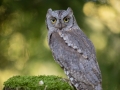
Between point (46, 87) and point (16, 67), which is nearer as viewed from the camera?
point (46, 87)

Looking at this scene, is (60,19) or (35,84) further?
(60,19)

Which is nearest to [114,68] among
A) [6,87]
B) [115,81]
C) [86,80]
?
[115,81]

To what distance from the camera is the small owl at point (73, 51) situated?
418 centimetres

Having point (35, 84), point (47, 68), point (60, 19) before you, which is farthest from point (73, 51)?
point (47, 68)

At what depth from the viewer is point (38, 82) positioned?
14.2 ft

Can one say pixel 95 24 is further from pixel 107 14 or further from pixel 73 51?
pixel 73 51

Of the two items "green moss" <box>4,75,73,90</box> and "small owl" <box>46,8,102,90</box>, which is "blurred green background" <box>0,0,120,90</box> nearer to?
"small owl" <box>46,8,102,90</box>

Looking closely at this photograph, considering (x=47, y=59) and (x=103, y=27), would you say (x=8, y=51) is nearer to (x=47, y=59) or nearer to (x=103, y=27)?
(x=47, y=59)

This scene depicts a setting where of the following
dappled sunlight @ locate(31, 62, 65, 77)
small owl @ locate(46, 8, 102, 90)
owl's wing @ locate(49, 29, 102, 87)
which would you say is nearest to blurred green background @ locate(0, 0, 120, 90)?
dappled sunlight @ locate(31, 62, 65, 77)

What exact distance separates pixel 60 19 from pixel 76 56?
527 mm

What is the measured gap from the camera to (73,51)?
4.39 meters

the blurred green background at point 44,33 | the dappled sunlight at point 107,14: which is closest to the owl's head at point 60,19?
the blurred green background at point 44,33

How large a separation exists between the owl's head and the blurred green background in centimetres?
58

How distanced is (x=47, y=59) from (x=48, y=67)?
104 millimetres
